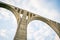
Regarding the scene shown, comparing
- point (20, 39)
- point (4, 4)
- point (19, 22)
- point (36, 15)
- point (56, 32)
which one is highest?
point (4, 4)

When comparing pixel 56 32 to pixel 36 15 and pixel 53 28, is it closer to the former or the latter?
pixel 53 28

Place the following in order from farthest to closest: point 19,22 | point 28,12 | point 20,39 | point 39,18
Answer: point 39,18
point 28,12
point 19,22
point 20,39

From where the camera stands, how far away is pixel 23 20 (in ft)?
49.7

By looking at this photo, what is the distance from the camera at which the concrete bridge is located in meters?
13.7

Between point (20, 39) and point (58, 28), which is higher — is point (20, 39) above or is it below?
below

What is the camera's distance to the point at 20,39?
13.0 meters

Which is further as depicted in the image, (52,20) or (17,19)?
(52,20)

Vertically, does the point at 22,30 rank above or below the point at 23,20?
below

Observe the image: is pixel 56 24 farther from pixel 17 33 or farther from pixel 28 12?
pixel 17 33

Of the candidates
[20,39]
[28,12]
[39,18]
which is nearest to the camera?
[20,39]

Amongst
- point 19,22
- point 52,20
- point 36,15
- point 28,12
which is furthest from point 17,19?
point 52,20

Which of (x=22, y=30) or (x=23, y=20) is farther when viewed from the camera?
(x=23, y=20)

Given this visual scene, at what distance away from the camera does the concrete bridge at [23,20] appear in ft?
45.0

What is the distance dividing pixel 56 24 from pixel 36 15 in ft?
12.9
